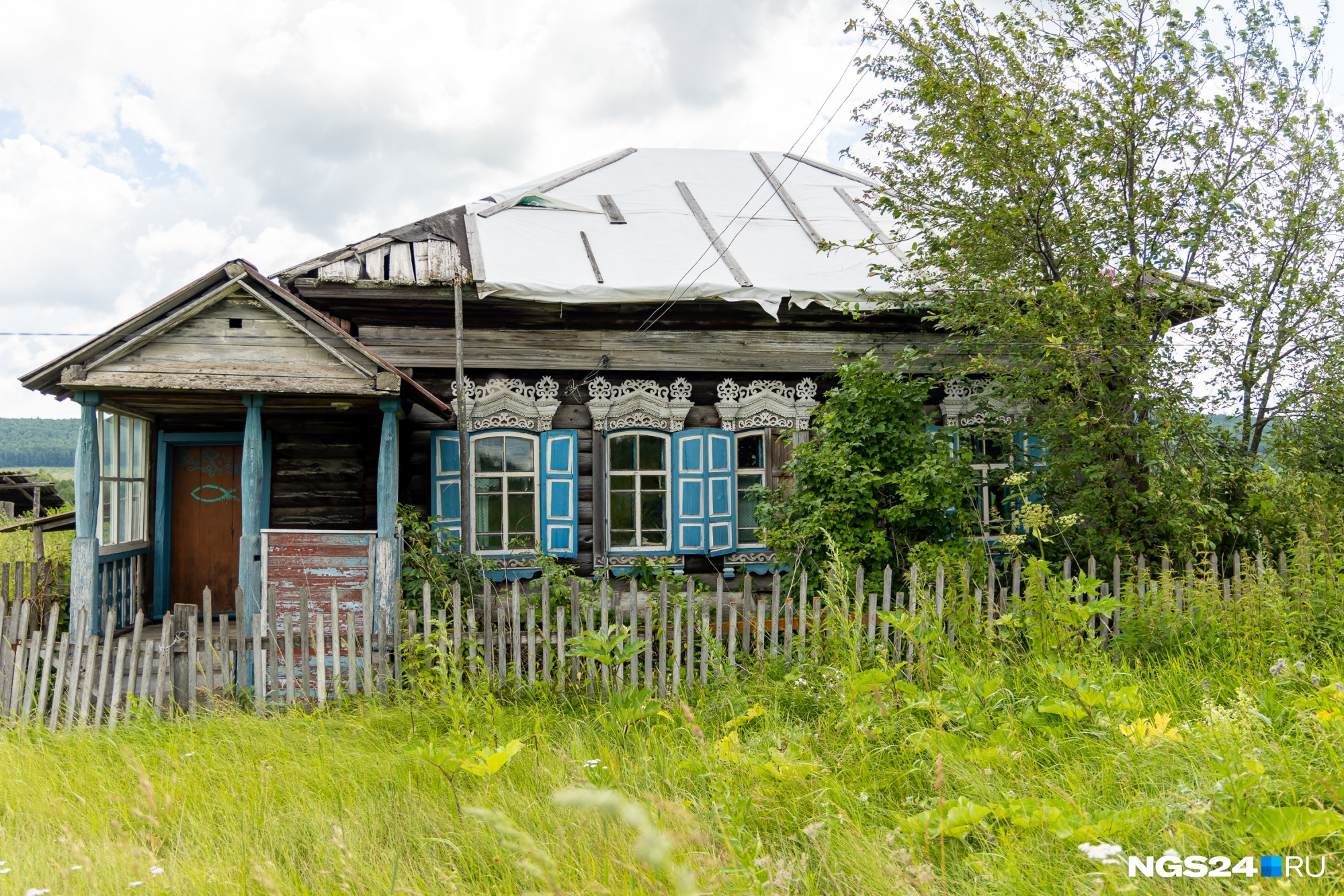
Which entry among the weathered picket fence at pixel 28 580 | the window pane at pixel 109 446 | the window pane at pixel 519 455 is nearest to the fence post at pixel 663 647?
the window pane at pixel 519 455

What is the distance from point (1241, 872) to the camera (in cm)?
228

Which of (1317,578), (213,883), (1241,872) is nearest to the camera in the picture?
(1241,872)

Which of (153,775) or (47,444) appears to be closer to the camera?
(153,775)

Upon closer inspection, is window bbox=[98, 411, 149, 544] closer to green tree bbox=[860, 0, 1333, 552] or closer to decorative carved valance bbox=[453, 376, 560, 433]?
decorative carved valance bbox=[453, 376, 560, 433]

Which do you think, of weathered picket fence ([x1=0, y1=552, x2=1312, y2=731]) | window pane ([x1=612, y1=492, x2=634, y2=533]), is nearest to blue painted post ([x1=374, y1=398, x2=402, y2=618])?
weathered picket fence ([x1=0, y1=552, x2=1312, y2=731])

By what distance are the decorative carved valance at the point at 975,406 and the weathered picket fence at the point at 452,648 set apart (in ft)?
7.56

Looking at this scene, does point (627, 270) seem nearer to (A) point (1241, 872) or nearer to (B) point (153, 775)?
(B) point (153, 775)

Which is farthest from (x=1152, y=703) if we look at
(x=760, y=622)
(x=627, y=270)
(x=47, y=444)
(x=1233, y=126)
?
(x=47, y=444)

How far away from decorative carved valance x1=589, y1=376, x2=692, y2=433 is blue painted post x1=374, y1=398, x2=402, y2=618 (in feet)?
8.23

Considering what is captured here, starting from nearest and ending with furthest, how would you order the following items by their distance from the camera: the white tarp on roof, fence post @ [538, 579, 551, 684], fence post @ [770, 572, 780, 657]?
fence post @ [538, 579, 551, 684], fence post @ [770, 572, 780, 657], the white tarp on roof

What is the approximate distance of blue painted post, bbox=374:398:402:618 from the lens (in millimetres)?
5914

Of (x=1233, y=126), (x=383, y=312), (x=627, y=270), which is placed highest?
(x=1233, y=126)

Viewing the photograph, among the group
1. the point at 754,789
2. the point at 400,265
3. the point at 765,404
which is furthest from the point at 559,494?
the point at 754,789

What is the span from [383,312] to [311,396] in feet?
6.15
